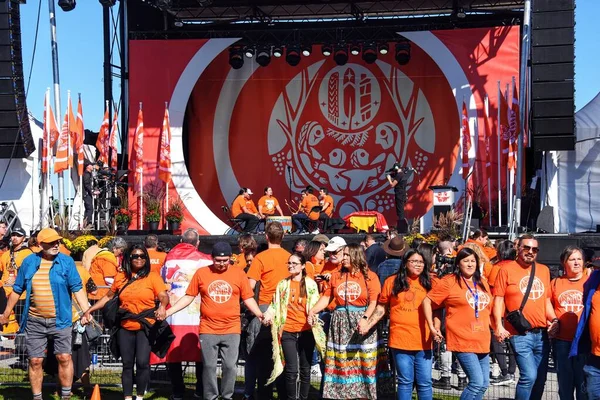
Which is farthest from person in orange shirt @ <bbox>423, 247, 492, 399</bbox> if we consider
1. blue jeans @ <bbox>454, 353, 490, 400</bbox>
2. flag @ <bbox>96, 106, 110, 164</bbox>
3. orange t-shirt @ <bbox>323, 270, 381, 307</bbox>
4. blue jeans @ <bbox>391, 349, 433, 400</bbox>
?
flag @ <bbox>96, 106, 110, 164</bbox>

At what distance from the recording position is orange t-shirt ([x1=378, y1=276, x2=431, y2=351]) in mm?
6359

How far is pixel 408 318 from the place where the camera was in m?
6.40

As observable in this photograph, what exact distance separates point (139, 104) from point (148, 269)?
12361 millimetres

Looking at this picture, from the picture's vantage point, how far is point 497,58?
1797 centimetres

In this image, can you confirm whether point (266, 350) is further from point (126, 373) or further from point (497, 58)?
point (497, 58)

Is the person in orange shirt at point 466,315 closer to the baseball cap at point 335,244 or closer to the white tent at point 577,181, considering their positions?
the baseball cap at point 335,244

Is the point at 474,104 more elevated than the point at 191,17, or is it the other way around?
the point at 191,17

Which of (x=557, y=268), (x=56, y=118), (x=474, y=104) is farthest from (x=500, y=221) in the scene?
(x=56, y=118)

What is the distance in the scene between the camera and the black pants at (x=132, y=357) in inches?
270

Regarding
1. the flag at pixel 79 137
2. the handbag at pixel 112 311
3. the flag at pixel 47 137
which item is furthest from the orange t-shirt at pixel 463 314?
the flag at pixel 79 137

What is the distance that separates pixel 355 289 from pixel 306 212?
36.5 ft

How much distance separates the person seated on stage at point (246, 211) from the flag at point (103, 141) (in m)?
3.01

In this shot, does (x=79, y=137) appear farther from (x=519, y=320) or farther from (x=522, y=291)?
(x=519, y=320)

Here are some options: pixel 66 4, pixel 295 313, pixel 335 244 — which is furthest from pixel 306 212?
pixel 295 313
